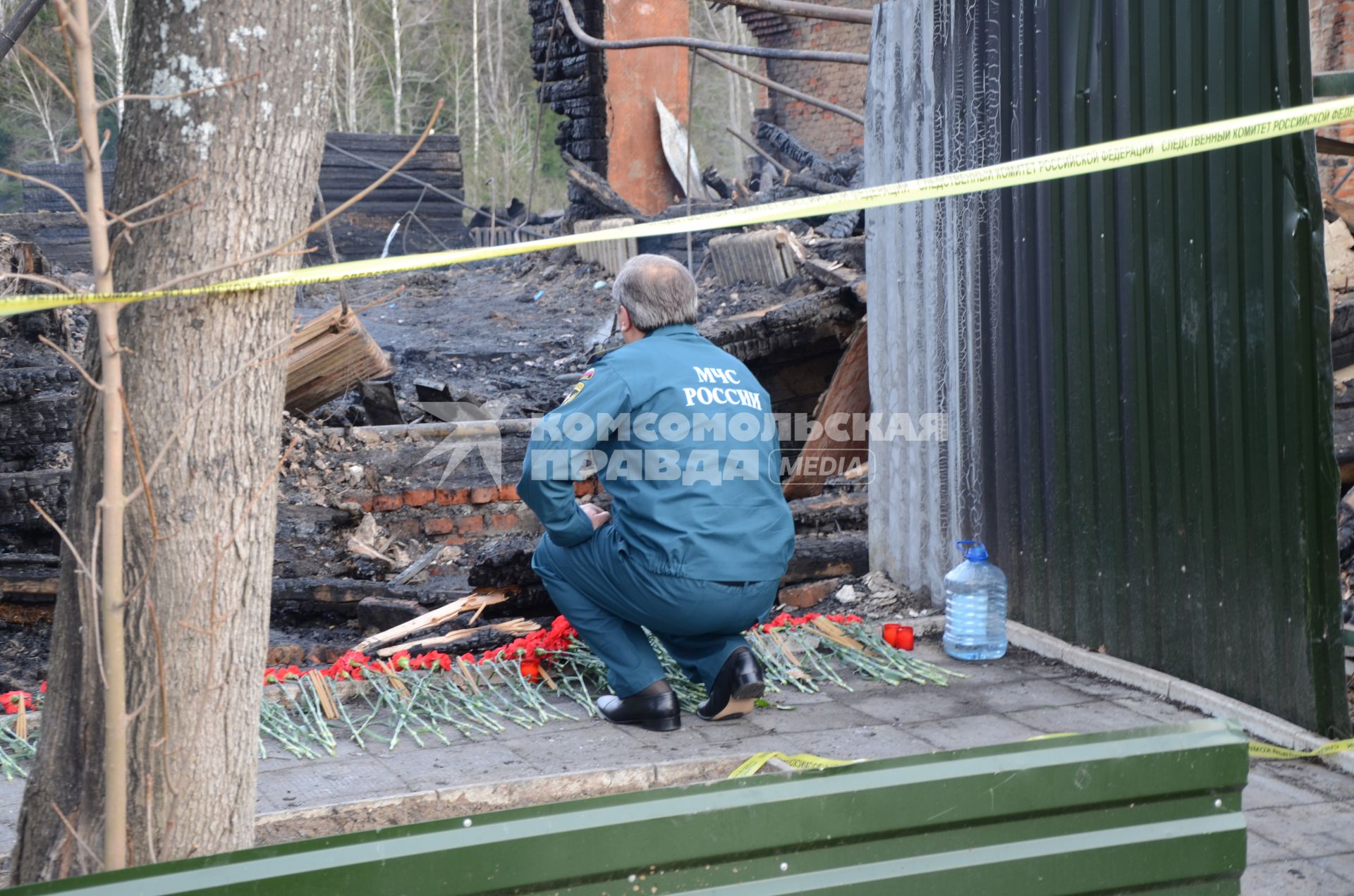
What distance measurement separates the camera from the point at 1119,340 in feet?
13.9

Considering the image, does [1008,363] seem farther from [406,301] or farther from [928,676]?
[406,301]

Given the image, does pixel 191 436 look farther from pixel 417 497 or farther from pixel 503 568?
pixel 417 497

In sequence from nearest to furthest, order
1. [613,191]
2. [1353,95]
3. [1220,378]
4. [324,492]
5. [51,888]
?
[51,888], [1353,95], [1220,378], [324,492], [613,191]

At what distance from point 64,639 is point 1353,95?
11.5 feet

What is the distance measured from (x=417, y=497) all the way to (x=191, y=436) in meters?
5.09

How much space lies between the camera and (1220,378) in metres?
3.79

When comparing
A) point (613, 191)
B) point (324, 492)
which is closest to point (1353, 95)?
point (324, 492)

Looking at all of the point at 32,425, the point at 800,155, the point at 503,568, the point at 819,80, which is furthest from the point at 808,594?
the point at 819,80

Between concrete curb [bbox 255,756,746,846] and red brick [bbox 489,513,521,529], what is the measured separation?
12.1 feet

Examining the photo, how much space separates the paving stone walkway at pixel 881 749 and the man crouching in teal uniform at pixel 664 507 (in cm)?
21

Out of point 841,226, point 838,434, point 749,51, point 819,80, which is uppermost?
point 819,80

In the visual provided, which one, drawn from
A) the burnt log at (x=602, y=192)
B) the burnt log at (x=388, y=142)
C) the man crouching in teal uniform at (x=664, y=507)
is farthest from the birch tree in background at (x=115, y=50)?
the man crouching in teal uniform at (x=664, y=507)

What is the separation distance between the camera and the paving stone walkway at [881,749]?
3.11 meters

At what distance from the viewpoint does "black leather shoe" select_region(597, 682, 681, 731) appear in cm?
402
